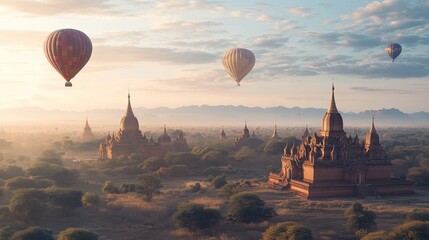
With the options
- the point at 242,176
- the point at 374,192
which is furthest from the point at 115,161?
the point at 374,192

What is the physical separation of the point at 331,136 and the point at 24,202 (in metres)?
31.7

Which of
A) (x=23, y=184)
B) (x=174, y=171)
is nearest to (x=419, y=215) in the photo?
(x=174, y=171)

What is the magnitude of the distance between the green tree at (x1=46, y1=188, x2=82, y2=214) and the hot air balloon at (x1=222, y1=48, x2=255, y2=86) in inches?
1544

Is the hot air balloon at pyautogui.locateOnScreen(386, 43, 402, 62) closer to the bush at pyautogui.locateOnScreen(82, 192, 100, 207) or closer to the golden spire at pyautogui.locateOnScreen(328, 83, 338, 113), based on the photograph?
the golden spire at pyautogui.locateOnScreen(328, 83, 338, 113)

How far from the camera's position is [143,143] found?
79.2 m

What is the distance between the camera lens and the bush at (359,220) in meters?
33.3

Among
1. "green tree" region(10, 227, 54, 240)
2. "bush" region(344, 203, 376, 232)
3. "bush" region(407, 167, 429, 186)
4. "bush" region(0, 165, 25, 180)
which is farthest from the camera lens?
"bush" region(0, 165, 25, 180)

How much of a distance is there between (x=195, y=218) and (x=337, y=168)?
18406mm

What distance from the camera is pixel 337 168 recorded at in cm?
4600

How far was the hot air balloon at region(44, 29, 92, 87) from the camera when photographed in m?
47.5

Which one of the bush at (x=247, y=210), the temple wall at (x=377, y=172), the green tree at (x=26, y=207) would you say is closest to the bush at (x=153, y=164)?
the green tree at (x=26, y=207)

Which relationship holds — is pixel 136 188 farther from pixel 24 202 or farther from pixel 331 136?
pixel 331 136

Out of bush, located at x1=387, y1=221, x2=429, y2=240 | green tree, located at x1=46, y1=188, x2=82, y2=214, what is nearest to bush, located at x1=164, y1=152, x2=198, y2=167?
green tree, located at x1=46, y1=188, x2=82, y2=214

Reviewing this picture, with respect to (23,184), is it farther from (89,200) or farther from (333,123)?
(333,123)
